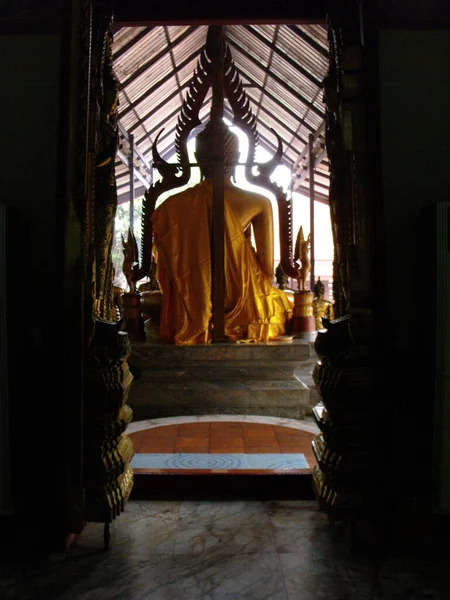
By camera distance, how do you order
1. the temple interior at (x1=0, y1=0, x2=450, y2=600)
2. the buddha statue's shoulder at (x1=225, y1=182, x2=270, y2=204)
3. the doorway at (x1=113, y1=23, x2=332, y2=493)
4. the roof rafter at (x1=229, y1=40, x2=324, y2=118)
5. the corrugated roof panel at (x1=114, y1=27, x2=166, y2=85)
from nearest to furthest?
the temple interior at (x1=0, y1=0, x2=450, y2=600) < the doorway at (x1=113, y1=23, x2=332, y2=493) < the buddha statue's shoulder at (x1=225, y1=182, x2=270, y2=204) < the corrugated roof panel at (x1=114, y1=27, x2=166, y2=85) < the roof rafter at (x1=229, y1=40, x2=324, y2=118)

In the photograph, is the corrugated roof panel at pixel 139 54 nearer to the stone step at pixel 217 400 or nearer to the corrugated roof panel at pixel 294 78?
the corrugated roof panel at pixel 294 78

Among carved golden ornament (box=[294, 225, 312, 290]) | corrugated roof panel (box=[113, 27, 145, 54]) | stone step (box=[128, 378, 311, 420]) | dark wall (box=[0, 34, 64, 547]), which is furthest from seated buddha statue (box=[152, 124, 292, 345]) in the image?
corrugated roof panel (box=[113, 27, 145, 54])

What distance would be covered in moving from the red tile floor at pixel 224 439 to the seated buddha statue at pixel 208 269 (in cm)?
129

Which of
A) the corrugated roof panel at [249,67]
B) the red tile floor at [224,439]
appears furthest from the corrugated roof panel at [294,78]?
the red tile floor at [224,439]

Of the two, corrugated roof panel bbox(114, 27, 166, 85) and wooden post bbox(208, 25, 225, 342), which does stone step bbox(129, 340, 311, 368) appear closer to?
wooden post bbox(208, 25, 225, 342)

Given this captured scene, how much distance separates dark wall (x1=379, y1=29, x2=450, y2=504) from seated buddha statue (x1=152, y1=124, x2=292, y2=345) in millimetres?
2897

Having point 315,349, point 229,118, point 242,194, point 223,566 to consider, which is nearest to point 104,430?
point 223,566

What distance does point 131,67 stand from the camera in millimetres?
8797

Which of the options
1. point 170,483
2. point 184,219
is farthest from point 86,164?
point 184,219

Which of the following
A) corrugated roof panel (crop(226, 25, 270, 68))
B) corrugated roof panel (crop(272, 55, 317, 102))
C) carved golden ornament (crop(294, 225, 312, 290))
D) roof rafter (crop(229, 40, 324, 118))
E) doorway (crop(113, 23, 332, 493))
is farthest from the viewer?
roof rafter (crop(229, 40, 324, 118))

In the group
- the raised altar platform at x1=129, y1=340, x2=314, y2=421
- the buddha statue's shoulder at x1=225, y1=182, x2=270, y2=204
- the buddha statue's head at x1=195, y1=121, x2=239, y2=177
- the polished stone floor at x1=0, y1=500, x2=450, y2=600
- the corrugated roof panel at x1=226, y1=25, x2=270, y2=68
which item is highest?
the corrugated roof panel at x1=226, y1=25, x2=270, y2=68

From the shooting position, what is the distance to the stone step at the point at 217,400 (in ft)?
13.4

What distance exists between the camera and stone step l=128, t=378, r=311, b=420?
161 inches

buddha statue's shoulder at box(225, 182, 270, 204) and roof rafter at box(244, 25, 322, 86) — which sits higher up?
roof rafter at box(244, 25, 322, 86)
